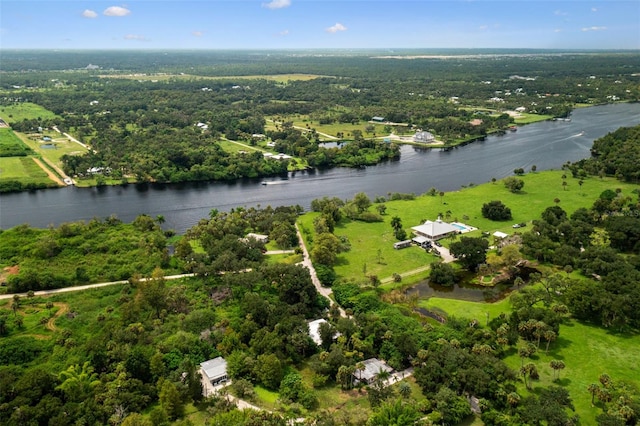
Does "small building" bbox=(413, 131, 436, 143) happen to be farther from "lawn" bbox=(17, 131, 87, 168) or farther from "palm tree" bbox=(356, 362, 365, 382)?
"palm tree" bbox=(356, 362, 365, 382)

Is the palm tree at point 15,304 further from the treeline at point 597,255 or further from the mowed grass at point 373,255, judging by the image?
the treeline at point 597,255

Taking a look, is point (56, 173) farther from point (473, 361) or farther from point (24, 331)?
point (473, 361)

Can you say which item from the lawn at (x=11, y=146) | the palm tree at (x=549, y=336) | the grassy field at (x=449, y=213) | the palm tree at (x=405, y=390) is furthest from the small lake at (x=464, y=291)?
the lawn at (x=11, y=146)

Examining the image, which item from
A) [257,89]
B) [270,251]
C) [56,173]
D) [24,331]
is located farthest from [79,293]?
[257,89]

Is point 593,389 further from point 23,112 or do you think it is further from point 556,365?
point 23,112

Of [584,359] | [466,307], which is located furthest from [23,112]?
[584,359]
